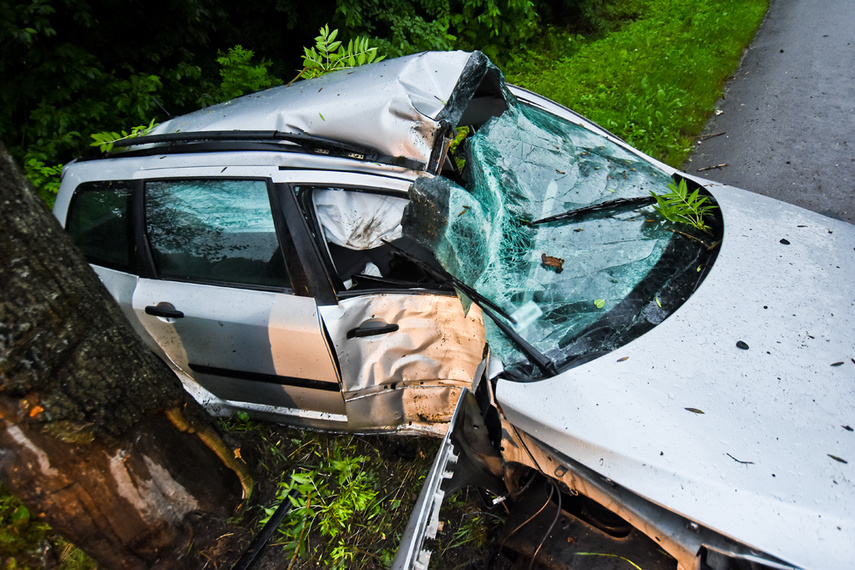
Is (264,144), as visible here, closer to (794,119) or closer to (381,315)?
(381,315)

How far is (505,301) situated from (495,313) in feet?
0.28

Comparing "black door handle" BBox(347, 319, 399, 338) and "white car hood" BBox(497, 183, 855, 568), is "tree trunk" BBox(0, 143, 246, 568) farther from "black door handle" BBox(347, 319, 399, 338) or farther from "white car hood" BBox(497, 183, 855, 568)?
"white car hood" BBox(497, 183, 855, 568)

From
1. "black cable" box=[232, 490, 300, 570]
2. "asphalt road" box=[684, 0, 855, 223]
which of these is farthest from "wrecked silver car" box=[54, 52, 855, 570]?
"asphalt road" box=[684, 0, 855, 223]

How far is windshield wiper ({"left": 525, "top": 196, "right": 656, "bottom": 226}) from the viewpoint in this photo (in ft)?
7.38

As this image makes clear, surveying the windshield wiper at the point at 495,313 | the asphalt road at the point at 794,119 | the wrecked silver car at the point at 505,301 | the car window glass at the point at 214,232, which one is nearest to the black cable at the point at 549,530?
the wrecked silver car at the point at 505,301

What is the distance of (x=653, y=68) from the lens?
590 centimetres

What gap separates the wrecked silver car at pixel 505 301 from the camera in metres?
1.41

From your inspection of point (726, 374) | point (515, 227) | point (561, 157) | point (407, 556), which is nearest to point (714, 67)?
point (561, 157)

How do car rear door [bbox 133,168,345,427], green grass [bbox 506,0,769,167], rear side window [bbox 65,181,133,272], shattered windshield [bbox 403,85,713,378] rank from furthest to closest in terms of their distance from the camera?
green grass [bbox 506,0,769,167], rear side window [bbox 65,181,133,272], car rear door [bbox 133,168,345,427], shattered windshield [bbox 403,85,713,378]

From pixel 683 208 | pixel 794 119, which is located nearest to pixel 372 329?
pixel 683 208

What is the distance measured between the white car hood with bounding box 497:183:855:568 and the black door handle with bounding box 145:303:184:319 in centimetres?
159

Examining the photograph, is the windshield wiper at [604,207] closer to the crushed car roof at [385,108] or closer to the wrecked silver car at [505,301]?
the wrecked silver car at [505,301]

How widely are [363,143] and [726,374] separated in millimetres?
1596

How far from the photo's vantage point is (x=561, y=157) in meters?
2.53
